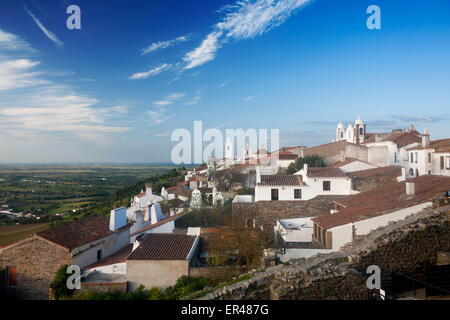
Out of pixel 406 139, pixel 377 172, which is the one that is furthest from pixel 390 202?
pixel 406 139

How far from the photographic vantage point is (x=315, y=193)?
65.0 ft

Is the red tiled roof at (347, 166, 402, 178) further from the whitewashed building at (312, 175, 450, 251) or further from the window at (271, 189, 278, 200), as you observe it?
the whitewashed building at (312, 175, 450, 251)

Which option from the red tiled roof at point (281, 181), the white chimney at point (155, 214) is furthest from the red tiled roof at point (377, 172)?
the white chimney at point (155, 214)

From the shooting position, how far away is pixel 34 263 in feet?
39.2

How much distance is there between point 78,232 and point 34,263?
2.15 metres

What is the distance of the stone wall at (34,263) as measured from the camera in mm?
11766

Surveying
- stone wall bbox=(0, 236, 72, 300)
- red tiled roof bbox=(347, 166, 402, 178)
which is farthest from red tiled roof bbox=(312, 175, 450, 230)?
stone wall bbox=(0, 236, 72, 300)

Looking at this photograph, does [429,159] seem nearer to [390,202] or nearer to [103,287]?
[390,202]

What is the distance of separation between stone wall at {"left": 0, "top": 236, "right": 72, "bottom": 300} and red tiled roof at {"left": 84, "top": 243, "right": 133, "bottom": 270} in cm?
119

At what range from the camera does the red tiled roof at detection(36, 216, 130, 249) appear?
12133 millimetres
